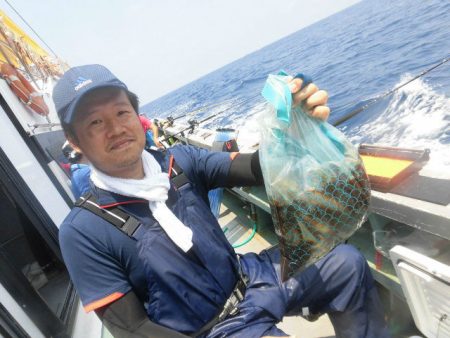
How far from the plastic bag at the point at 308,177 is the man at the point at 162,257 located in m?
0.12

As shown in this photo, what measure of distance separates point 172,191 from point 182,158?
0.87 feet

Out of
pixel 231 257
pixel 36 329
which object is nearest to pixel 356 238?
pixel 231 257

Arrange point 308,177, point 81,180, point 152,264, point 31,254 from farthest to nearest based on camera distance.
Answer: point 31,254
point 81,180
point 152,264
point 308,177

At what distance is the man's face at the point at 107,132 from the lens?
145cm

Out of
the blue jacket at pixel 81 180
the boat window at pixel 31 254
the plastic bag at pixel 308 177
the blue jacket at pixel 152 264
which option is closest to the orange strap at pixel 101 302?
the blue jacket at pixel 152 264

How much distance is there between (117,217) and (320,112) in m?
1.03

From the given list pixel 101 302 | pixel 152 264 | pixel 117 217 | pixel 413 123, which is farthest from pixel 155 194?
pixel 413 123

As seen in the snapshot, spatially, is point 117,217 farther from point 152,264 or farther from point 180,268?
point 180,268

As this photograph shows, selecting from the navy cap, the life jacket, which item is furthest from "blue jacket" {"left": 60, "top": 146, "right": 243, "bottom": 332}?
the navy cap

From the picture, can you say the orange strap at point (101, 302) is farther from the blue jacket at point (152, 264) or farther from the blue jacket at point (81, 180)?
the blue jacket at point (81, 180)

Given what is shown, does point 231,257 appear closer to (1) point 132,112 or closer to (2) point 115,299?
(2) point 115,299

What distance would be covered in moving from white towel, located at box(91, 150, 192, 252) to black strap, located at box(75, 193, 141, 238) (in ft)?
0.29

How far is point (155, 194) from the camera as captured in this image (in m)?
1.48

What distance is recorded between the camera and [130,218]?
1.43 m
